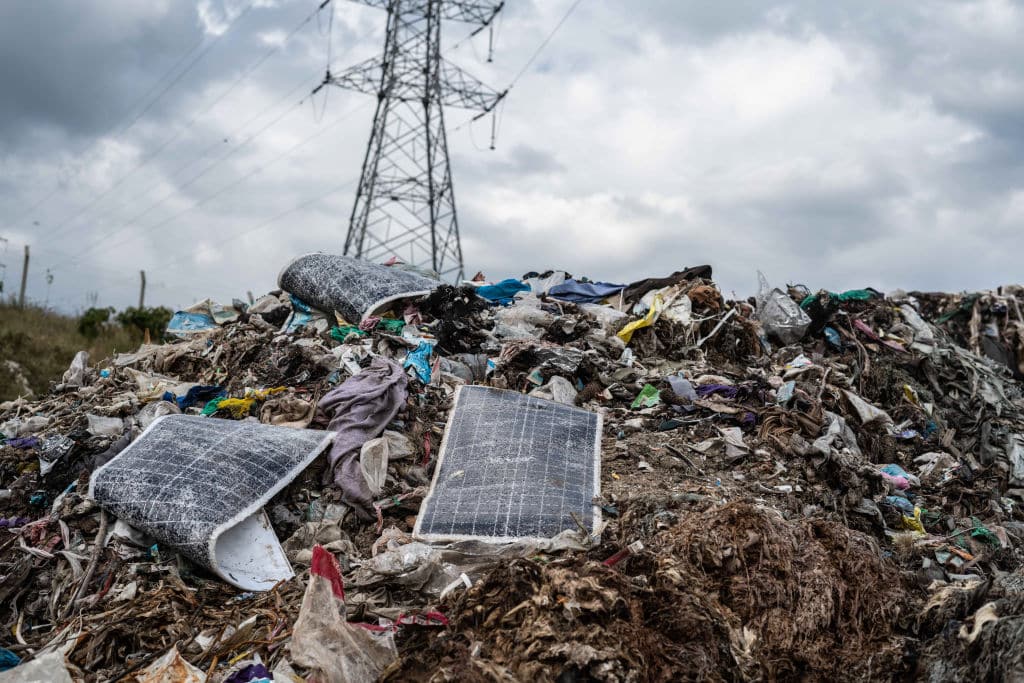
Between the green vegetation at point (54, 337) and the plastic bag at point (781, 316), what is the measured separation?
10.6 meters

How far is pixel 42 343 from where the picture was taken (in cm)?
1399

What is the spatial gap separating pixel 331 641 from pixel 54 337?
1406 centimetres

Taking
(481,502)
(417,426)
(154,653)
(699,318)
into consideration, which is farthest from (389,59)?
(154,653)

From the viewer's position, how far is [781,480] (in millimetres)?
4914

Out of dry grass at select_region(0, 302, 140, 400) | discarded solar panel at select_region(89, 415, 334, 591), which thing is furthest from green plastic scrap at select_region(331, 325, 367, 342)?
dry grass at select_region(0, 302, 140, 400)

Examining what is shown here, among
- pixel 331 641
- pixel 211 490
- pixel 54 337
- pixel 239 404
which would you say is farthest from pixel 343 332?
pixel 54 337

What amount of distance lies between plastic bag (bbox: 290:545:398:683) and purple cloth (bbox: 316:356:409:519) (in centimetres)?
142

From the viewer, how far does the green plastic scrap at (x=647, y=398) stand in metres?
5.91

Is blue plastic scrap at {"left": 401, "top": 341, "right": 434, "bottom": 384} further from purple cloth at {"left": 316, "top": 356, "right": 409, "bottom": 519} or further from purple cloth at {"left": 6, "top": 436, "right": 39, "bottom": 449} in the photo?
purple cloth at {"left": 6, "top": 436, "right": 39, "bottom": 449}

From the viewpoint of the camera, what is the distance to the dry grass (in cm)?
1287

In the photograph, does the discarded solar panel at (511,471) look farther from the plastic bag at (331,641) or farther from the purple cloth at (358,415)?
the plastic bag at (331,641)

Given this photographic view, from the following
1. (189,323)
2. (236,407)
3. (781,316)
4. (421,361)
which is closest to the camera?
(236,407)

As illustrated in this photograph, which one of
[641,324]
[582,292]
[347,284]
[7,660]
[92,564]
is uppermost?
[582,292]

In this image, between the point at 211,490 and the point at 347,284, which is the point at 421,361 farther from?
the point at 211,490
